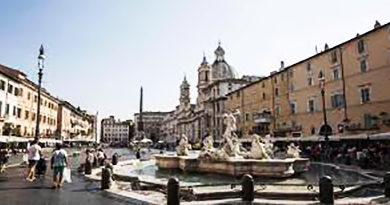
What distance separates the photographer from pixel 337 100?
38.3 m

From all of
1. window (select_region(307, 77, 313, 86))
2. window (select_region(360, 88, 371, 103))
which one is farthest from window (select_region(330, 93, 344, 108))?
window (select_region(307, 77, 313, 86))

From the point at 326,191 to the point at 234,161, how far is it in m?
7.31

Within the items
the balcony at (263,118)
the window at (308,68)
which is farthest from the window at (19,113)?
the window at (308,68)

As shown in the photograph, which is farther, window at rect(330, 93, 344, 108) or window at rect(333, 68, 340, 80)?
window at rect(333, 68, 340, 80)

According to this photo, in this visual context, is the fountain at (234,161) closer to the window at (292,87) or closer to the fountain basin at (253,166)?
the fountain basin at (253,166)

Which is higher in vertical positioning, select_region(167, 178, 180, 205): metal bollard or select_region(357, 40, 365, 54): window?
select_region(357, 40, 365, 54): window

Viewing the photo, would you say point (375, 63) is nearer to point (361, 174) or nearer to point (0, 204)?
point (361, 174)

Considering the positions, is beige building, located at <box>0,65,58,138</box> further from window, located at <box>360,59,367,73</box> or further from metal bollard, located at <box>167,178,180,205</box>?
window, located at <box>360,59,367,73</box>

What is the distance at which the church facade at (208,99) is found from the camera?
8862 centimetres

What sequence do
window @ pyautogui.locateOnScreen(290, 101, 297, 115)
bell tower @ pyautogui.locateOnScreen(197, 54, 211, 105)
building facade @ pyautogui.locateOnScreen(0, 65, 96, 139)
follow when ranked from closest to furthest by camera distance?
1. building facade @ pyautogui.locateOnScreen(0, 65, 96, 139)
2. window @ pyautogui.locateOnScreen(290, 101, 297, 115)
3. bell tower @ pyautogui.locateOnScreen(197, 54, 211, 105)

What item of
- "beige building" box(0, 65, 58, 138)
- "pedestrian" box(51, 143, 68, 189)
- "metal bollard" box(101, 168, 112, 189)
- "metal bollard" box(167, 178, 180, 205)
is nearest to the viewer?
"metal bollard" box(167, 178, 180, 205)

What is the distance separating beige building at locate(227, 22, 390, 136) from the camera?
106ft

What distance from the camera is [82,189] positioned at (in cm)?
1287

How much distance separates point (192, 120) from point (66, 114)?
46122 millimetres
